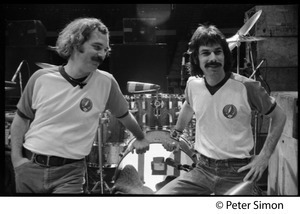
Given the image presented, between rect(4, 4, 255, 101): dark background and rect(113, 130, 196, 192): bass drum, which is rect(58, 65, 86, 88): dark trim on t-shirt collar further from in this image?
rect(113, 130, 196, 192): bass drum

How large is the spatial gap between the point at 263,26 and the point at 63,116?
1.40m

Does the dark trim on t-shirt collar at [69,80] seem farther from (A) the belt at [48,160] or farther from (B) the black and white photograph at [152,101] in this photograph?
(A) the belt at [48,160]

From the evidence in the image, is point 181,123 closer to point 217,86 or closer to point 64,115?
point 217,86

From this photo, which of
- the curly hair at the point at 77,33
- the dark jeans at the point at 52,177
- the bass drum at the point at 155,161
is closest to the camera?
the dark jeans at the point at 52,177

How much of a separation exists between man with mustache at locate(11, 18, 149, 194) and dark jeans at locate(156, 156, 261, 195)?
0.60 metres

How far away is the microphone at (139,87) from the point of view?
6.58 ft

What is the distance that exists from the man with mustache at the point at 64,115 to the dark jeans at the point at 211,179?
60 cm

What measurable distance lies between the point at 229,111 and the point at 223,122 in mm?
72

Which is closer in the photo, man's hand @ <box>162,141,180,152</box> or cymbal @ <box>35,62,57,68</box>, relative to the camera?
cymbal @ <box>35,62,57,68</box>

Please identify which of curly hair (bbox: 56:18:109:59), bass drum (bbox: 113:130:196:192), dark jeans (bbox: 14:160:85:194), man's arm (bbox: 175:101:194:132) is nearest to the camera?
dark jeans (bbox: 14:160:85:194)

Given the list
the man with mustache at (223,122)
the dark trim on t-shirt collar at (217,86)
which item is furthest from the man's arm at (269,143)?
the dark trim on t-shirt collar at (217,86)

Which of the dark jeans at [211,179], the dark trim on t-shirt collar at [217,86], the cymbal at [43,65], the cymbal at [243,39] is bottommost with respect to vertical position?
the dark jeans at [211,179]

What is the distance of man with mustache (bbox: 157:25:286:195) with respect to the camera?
1.72 meters

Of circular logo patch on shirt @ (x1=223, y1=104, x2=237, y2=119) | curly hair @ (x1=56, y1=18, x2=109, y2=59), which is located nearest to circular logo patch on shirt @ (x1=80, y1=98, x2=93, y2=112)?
curly hair @ (x1=56, y1=18, x2=109, y2=59)
